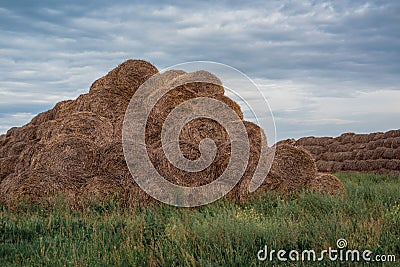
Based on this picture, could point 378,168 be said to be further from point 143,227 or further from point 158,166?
point 143,227

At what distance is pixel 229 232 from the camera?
628 centimetres

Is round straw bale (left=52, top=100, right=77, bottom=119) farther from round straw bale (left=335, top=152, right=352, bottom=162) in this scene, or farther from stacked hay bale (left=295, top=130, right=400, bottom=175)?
round straw bale (left=335, top=152, right=352, bottom=162)

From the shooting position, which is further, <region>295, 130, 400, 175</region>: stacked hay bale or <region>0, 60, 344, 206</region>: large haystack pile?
<region>295, 130, 400, 175</region>: stacked hay bale

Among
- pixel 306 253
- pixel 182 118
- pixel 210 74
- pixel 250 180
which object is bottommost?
pixel 306 253

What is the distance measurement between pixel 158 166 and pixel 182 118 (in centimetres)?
160

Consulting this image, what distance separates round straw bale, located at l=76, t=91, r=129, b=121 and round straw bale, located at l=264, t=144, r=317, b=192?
449cm

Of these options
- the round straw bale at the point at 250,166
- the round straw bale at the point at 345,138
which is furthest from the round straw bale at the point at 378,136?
the round straw bale at the point at 250,166

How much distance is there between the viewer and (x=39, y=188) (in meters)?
9.45

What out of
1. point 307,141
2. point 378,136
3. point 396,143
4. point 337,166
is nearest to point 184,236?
point 396,143

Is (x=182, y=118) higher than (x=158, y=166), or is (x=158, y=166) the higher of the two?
(x=182, y=118)

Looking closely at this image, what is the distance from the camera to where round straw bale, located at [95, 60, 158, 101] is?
12.9 meters

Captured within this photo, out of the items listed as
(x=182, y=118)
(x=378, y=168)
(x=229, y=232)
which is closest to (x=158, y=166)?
(x=182, y=118)

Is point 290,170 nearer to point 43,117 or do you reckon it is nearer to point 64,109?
point 64,109

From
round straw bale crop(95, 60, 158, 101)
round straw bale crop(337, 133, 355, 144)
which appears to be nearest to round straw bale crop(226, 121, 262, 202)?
round straw bale crop(95, 60, 158, 101)
